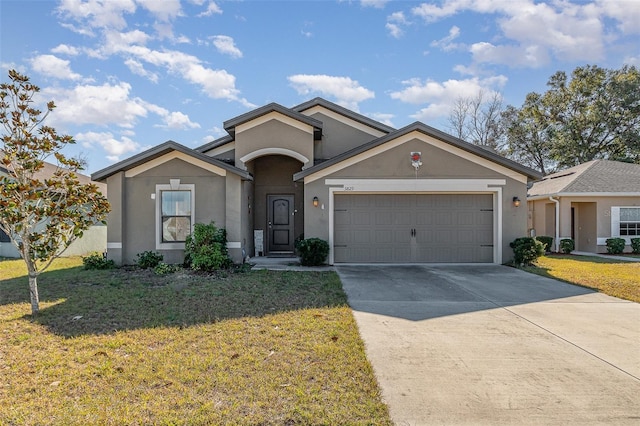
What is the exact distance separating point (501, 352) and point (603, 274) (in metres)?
8.09

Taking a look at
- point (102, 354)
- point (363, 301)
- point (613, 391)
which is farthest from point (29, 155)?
point (613, 391)

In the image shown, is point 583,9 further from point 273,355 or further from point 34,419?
point 34,419

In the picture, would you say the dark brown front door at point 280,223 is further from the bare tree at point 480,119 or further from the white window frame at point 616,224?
the bare tree at point 480,119

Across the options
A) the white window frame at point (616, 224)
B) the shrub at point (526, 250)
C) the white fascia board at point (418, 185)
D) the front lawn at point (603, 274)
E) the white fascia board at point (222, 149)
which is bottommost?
the front lawn at point (603, 274)

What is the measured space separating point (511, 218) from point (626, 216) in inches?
353

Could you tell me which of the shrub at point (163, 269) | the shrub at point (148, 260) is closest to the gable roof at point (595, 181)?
the shrub at point (163, 269)

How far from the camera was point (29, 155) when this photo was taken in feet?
20.0

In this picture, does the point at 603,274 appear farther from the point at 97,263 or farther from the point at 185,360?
the point at 97,263

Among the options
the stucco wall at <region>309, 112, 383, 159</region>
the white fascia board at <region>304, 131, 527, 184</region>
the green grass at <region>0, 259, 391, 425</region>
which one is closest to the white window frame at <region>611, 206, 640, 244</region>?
the white fascia board at <region>304, 131, 527, 184</region>

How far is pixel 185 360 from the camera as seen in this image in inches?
167

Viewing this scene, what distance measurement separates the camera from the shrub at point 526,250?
1121 cm

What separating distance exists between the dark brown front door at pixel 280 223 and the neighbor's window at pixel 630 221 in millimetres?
14553

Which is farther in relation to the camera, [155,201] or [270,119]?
[270,119]

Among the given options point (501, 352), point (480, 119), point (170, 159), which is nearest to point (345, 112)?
point (170, 159)
